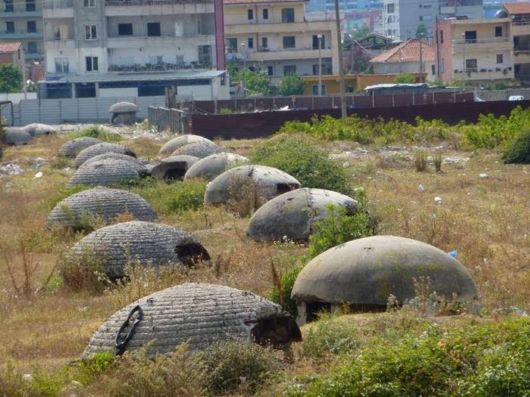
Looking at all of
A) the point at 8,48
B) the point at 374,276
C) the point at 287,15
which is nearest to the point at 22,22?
the point at 8,48

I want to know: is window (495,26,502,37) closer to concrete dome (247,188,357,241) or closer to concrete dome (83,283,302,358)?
concrete dome (247,188,357,241)

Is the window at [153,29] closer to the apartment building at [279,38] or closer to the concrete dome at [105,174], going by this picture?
the apartment building at [279,38]

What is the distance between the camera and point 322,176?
22375mm

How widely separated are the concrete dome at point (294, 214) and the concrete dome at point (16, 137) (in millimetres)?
31267

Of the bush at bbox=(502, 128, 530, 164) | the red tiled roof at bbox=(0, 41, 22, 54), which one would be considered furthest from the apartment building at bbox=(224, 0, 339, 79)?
the bush at bbox=(502, 128, 530, 164)

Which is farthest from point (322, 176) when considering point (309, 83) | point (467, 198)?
point (309, 83)

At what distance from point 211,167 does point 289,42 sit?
203ft

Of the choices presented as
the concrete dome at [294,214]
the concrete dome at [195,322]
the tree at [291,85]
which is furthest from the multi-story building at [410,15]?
the concrete dome at [195,322]

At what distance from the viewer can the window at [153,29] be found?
248 feet

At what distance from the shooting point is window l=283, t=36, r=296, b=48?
8706 cm

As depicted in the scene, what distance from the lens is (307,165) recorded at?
23031 millimetres

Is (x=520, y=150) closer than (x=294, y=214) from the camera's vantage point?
No

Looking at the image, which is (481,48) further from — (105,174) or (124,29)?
(105,174)

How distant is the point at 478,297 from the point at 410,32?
131 metres
